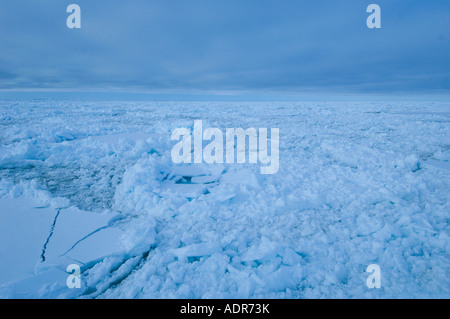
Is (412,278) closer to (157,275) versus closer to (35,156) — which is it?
(157,275)

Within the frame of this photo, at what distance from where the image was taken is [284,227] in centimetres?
295

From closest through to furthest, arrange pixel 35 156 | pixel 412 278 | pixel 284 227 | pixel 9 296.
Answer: pixel 9 296 → pixel 412 278 → pixel 284 227 → pixel 35 156

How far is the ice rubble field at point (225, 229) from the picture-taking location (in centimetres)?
206

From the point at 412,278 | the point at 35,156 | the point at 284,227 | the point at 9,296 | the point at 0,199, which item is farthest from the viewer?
the point at 35,156

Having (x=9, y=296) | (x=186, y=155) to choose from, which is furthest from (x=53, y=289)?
(x=186, y=155)

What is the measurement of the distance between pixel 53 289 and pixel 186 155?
400 cm

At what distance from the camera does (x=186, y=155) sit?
574 cm

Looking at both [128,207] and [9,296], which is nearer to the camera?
[9,296]

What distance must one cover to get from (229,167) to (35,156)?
4501 mm

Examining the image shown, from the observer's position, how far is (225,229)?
A: 2.89m

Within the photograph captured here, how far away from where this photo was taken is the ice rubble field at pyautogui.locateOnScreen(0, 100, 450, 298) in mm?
2059
